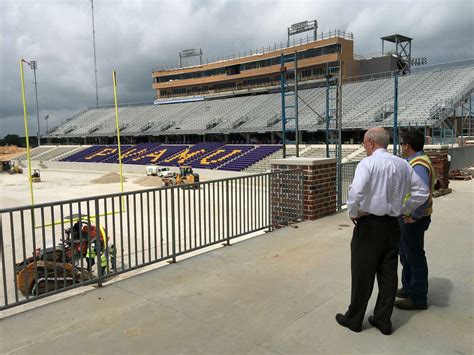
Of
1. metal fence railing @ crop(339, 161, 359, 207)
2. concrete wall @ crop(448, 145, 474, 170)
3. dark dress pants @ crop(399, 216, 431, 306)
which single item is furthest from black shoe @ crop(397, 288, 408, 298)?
concrete wall @ crop(448, 145, 474, 170)

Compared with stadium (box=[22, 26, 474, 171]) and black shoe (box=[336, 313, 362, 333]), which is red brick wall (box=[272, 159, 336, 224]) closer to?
black shoe (box=[336, 313, 362, 333])

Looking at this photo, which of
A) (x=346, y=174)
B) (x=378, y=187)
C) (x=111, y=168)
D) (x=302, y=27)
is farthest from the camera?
(x=302, y=27)

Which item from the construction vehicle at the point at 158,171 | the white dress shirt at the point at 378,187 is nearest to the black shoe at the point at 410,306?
the white dress shirt at the point at 378,187

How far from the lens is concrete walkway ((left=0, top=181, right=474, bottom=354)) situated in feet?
10.4

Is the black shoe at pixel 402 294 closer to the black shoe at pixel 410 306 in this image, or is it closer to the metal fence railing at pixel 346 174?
the black shoe at pixel 410 306

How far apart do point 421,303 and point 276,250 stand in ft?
7.89

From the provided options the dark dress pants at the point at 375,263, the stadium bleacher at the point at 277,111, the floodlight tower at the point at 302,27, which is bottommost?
the dark dress pants at the point at 375,263

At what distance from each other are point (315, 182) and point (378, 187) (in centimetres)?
459

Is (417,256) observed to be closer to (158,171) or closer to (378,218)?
(378,218)

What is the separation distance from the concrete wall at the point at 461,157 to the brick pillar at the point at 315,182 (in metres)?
12.5

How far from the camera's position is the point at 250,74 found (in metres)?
66.5

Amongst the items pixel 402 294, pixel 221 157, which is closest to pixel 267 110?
pixel 221 157

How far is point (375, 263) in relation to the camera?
10.7 ft

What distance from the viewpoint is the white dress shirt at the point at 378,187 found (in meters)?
3.14
